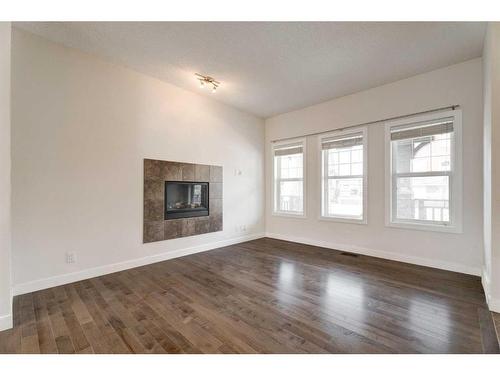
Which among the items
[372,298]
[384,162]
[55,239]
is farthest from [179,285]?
[384,162]

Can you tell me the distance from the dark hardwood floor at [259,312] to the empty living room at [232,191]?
0.07ft

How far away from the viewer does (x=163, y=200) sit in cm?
363

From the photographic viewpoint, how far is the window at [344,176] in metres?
4.07

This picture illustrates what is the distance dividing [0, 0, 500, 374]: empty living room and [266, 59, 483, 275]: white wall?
0.08 ft

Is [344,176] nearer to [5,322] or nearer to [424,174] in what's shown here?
[424,174]

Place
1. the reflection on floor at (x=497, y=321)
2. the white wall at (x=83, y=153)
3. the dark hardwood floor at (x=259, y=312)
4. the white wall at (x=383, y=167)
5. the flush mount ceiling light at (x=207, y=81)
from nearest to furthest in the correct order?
1. the dark hardwood floor at (x=259, y=312)
2. the reflection on floor at (x=497, y=321)
3. the white wall at (x=83, y=153)
4. the white wall at (x=383, y=167)
5. the flush mount ceiling light at (x=207, y=81)

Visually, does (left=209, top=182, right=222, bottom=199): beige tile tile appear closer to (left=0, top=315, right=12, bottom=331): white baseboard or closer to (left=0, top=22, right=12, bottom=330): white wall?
(left=0, top=22, right=12, bottom=330): white wall

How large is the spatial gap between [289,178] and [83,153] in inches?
151

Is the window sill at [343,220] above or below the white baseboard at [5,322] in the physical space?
above

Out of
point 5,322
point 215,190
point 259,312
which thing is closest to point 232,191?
point 215,190

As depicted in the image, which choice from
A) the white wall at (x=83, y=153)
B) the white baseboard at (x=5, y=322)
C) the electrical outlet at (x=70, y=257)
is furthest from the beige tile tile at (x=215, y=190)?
the white baseboard at (x=5, y=322)

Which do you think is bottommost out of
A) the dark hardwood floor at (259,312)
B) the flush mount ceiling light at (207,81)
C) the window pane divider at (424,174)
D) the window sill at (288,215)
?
the dark hardwood floor at (259,312)

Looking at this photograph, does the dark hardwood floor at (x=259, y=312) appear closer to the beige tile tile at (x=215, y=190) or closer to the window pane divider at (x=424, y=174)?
the window pane divider at (x=424, y=174)

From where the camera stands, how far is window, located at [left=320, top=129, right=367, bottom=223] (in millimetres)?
4066
